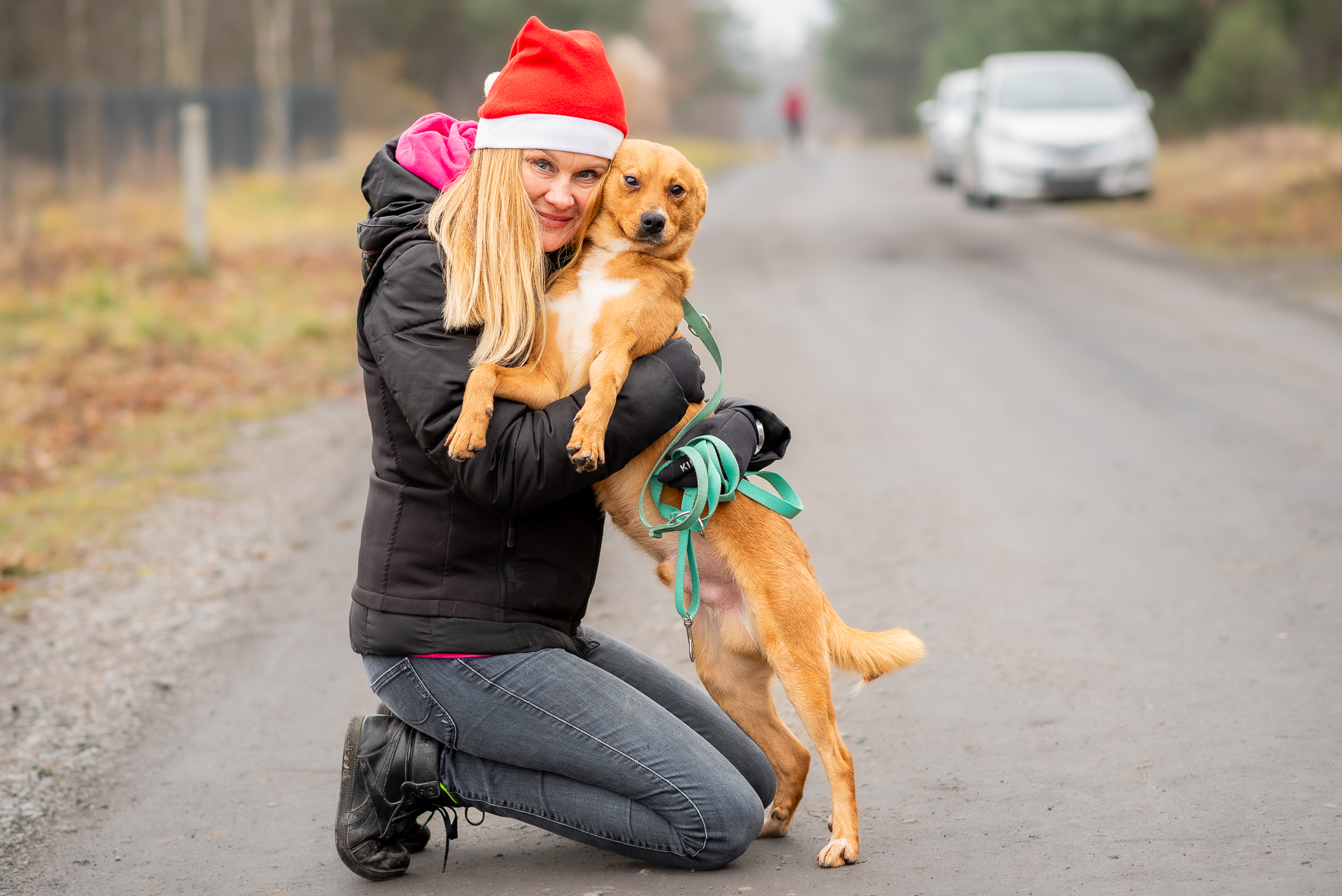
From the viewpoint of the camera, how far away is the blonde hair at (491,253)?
2770 millimetres

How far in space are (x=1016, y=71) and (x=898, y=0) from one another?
47033 mm

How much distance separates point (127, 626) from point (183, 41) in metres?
31.3

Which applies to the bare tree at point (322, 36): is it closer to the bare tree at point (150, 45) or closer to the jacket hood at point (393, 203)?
the bare tree at point (150, 45)

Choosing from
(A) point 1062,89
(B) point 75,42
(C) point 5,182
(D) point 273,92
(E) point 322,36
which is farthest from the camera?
(E) point 322,36

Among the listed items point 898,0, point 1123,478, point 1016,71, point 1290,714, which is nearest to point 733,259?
point 1016,71

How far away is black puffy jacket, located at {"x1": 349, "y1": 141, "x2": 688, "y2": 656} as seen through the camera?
273cm

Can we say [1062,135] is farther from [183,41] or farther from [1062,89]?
[183,41]

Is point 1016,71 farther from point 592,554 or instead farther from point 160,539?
point 592,554

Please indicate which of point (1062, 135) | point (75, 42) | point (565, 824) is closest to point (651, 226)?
point (565, 824)

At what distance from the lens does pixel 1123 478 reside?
231 inches

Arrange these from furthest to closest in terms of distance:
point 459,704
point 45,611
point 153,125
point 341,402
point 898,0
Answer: point 898,0 → point 153,125 → point 341,402 → point 45,611 → point 459,704

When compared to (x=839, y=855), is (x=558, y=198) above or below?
above

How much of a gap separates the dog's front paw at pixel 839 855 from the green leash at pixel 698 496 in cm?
56

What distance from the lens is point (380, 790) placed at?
9.27 ft
